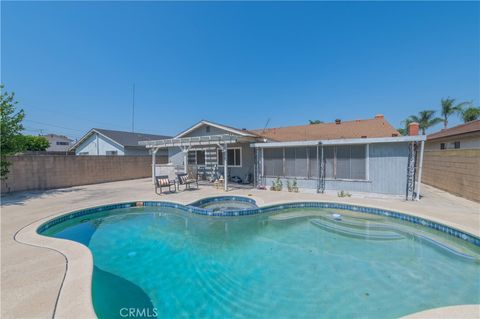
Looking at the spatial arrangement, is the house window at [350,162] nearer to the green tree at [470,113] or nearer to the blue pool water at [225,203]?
the blue pool water at [225,203]

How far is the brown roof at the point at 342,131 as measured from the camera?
46.9 feet

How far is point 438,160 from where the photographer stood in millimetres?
12094

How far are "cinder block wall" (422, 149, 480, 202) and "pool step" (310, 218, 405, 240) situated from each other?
5411 millimetres

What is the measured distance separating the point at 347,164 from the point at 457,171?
16.3 ft

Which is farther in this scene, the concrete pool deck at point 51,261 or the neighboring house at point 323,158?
the neighboring house at point 323,158

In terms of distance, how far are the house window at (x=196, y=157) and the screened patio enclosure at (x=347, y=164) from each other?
16.4ft

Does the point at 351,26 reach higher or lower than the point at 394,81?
higher

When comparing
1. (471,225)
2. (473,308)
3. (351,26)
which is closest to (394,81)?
(351,26)

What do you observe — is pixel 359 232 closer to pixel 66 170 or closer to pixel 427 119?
pixel 66 170

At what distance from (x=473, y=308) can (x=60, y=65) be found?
23.2 metres

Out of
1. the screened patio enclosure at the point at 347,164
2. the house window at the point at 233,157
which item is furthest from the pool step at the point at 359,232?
the house window at the point at 233,157

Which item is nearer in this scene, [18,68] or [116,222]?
[116,222]

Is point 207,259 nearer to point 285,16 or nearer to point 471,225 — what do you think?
point 471,225

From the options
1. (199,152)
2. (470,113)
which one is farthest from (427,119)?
(199,152)
